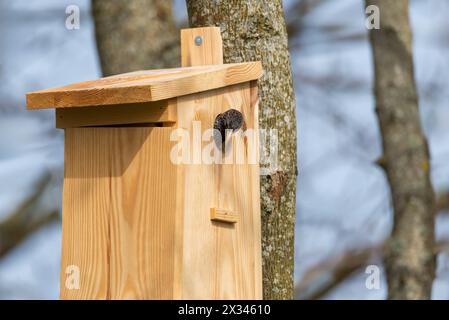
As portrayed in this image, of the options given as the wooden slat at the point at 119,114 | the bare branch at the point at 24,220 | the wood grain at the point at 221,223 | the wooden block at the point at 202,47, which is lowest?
the wood grain at the point at 221,223

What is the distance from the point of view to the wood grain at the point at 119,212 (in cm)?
223

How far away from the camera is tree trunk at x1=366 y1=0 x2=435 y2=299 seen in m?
4.90

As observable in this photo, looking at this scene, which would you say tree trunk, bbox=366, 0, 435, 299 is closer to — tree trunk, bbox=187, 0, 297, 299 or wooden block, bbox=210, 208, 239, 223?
tree trunk, bbox=187, 0, 297, 299

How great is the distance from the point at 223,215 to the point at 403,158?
282 cm

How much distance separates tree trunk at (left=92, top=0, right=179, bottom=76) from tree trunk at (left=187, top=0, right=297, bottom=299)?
163 centimetres

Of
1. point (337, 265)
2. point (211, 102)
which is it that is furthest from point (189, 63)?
point (337, 265)

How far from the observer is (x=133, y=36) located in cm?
421

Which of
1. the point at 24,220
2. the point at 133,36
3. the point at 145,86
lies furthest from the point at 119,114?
the point at 24,220

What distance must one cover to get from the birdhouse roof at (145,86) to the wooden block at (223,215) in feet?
1.16

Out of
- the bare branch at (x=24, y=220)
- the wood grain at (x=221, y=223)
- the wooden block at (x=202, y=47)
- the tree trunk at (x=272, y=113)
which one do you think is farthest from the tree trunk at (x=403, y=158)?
the bare branch at (x=24, y=220)

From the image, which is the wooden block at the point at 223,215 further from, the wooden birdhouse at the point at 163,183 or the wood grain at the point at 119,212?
the wood grain at the point at 119,212

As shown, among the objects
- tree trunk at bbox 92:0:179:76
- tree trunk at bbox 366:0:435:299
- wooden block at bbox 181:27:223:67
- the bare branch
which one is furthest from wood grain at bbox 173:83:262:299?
the bare branch

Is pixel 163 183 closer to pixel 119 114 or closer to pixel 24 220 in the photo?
pixel 119 114
